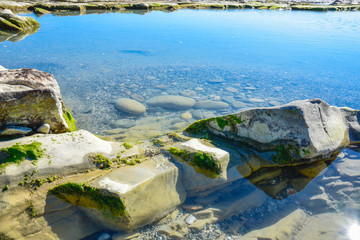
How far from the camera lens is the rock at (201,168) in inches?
215

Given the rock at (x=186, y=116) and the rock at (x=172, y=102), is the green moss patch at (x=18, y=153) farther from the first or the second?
the rock at (x=172, y=102)

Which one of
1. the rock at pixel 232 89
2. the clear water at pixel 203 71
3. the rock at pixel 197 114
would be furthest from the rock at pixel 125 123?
the rock at pixel 232 89

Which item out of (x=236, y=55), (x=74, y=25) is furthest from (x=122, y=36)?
(x=236, y=55)

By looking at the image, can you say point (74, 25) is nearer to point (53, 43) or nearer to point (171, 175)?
point (53, 43)

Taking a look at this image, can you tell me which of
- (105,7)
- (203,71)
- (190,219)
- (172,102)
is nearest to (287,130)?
(190,219)

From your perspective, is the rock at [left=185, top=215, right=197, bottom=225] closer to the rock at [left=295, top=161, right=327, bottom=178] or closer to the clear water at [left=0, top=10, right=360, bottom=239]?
the clear water at [left=0, top=10, right=360, bottom=239]

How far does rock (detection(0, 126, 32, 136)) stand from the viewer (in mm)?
5503

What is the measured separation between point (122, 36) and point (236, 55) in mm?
9492

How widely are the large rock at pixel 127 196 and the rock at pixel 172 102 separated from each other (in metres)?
4.85

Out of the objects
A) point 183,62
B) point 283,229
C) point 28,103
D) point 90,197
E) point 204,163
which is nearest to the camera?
point 90,197

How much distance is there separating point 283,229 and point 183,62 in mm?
11253

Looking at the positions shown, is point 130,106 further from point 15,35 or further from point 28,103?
point 15,35

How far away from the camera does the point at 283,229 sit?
4.93 metres

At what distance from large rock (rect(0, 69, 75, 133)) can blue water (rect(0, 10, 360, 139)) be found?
6.91 feet
